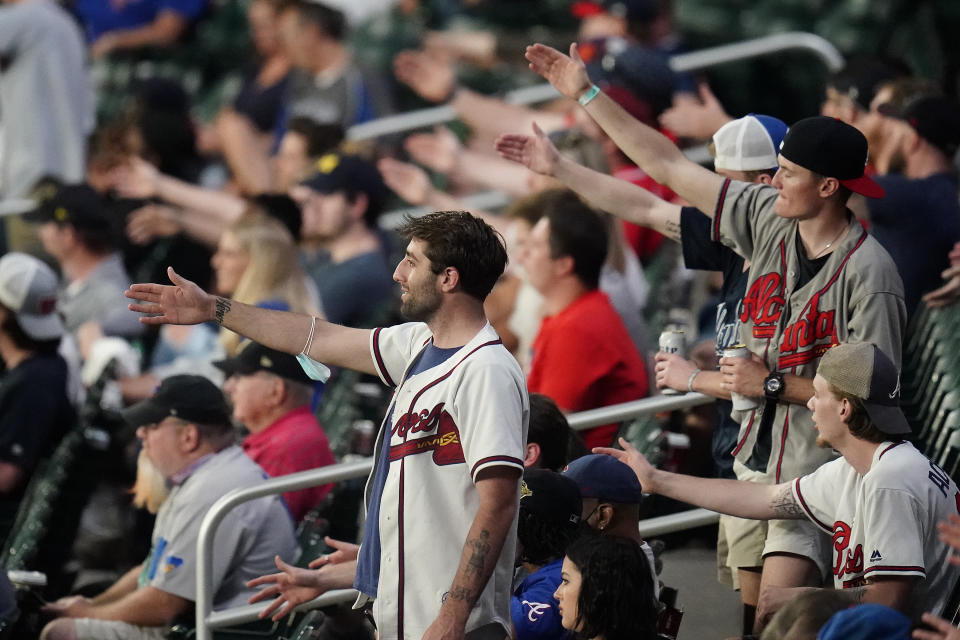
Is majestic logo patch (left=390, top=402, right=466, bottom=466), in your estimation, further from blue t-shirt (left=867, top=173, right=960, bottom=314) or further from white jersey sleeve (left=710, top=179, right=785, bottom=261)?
blue t-shirt (left=867, top=173, right=960, bottom=314)

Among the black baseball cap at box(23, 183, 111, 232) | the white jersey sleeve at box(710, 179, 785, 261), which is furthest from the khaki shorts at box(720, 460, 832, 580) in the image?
the black baseball cap at box(23, 183, 111, 232)

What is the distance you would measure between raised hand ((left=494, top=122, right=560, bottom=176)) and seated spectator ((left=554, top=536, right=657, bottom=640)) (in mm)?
1427

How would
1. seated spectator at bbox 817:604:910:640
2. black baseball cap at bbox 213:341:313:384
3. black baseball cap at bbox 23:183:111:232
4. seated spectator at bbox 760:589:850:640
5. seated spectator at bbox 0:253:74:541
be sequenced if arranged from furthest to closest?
black baseball cap at bbox 23:183:111:232 < seated spectator at bbox 0:253:74:541 < black baseball cap at bbox 213:341:313:384 < seated spectator at bbox 760:589:850:640 < seated spectator at bbox 817:604:910:640

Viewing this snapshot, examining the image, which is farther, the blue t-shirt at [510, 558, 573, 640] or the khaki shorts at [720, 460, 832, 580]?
the khaki shorts at [720, 460, 832, 580]

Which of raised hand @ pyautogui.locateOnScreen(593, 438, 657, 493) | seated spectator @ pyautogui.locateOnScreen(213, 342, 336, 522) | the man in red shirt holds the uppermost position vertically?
raised hand @ pyautogui.locateOnScreen(593, 438, 657, 493)

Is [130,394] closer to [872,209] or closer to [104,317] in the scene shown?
[104,317]

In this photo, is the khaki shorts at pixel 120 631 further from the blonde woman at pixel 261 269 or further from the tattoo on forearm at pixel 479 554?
the tattoo on forearm at pixel 479 554

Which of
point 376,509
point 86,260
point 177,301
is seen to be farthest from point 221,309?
point 86,260

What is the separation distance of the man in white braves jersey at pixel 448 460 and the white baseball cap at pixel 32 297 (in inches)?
129

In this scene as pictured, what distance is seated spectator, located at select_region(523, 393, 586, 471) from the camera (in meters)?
4.85

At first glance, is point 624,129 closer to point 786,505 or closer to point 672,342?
point 672,342

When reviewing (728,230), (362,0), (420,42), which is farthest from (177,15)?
(728,230)

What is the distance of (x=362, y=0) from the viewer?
40.0 feet

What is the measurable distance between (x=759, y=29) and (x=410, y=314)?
7114mm
